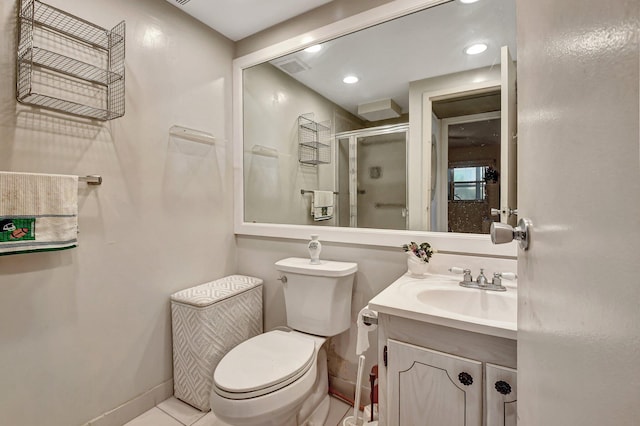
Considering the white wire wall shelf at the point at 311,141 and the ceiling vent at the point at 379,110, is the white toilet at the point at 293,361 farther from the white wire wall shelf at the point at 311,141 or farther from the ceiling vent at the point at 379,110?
the ceiling vent at the point at 379,110

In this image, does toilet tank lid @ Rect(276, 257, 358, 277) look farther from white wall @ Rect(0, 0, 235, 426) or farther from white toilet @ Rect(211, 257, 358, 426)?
white wall @ Rect(0, 0, 235, 426)

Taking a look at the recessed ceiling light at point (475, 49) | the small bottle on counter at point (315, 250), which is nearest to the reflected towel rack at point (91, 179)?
the small bottle on counter at point (315, 250)

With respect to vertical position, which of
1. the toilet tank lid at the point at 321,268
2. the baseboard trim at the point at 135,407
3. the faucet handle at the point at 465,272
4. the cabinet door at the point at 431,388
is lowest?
the baseboard trim at the point at 135,407

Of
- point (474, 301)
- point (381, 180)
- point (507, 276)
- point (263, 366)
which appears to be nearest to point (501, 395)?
point (474, 301)

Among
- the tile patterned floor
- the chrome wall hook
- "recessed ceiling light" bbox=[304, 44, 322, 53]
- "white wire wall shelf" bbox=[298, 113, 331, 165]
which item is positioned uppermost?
"recessed ceiling light" bbox=[304, 44, 322, 53]

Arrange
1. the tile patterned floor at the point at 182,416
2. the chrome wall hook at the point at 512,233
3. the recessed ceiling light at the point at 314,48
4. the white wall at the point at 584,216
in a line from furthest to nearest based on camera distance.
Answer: the recessed ceiling light at the point at 314,48 < the tile patterned floor at the point at 182,416 < the chrome wall hook at the point at 512,233 < the white wall at the point at 584,216

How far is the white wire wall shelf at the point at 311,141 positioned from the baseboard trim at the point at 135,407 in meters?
1.68

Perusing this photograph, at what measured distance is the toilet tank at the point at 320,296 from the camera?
1.58 m

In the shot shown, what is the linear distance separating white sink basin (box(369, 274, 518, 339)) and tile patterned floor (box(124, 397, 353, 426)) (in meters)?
0.90

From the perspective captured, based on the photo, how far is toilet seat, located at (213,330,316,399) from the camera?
3.82 feet

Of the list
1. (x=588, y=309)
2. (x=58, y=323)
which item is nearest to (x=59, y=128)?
(x=58, y=323)

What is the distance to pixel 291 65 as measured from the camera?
2.05 meters

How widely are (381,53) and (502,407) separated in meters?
1.79

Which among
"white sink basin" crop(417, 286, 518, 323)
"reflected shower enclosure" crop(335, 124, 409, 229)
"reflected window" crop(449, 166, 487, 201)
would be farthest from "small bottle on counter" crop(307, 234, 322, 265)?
"reflected window" crop(449, 166, 487, 201)
